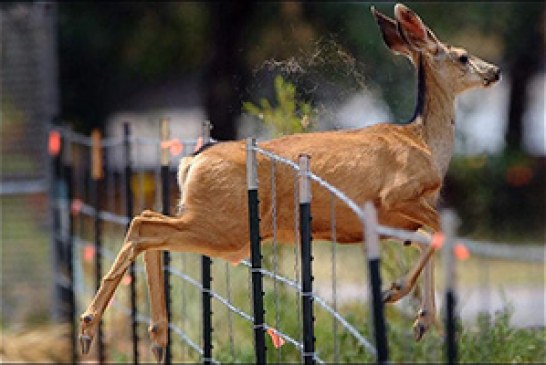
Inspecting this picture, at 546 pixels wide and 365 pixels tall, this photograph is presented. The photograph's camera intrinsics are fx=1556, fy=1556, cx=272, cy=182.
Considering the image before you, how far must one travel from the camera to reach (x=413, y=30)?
5.31 meters

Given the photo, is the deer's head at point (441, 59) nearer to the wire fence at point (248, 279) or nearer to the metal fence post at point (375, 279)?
the wire fence at point (248, 279)

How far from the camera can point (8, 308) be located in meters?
11.9

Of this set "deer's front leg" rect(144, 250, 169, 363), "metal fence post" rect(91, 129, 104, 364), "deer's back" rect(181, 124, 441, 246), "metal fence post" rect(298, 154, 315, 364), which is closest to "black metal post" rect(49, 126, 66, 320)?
"metal fence post" rect(91, 129, 104, 364)

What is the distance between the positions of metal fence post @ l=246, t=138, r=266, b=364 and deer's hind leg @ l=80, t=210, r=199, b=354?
211 mm

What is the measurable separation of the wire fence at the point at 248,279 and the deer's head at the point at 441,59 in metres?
0.56

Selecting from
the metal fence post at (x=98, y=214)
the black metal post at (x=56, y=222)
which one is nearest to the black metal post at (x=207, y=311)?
the metal fence post at (x=98, y=214)

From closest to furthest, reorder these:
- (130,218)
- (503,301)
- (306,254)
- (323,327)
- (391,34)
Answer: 1. (306,254)
2. (391,34)
3. (130,218)
4. (323,327)
5. (503,301)

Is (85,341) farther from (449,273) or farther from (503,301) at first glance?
(503,301)

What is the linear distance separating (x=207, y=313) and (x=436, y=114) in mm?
1639

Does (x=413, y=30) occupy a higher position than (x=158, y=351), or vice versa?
(x=413, y=30)

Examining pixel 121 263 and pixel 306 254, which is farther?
pixel 121 263

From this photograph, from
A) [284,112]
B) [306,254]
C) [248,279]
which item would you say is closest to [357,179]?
[306,254]

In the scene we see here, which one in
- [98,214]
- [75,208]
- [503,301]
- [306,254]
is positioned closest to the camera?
[306,254]

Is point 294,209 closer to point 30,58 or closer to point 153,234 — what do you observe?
point 153,234
